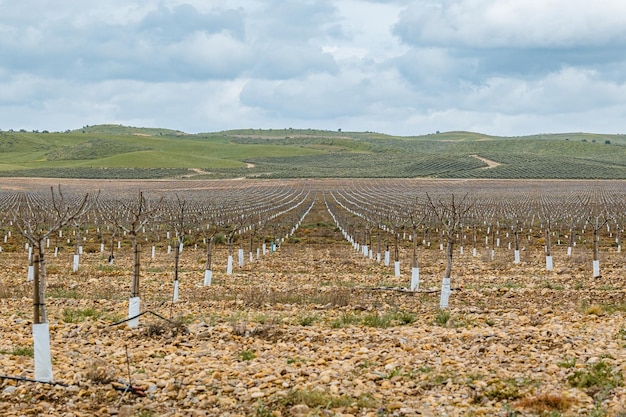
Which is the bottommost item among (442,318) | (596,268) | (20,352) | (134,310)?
(20,352)

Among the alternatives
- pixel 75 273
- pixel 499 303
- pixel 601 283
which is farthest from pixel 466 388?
pixel 75 273

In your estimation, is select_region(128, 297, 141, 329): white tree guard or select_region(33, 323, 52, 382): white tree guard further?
select_region(128, 297, 141, 329): white tree guard

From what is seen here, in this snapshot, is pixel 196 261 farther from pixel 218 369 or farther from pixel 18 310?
pixel 218 369

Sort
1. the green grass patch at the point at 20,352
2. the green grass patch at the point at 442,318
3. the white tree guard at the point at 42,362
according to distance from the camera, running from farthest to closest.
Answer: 1. the green grass patch at the point at 442,318
2. the green grass patch at the point at 20,352
3. the white tree guard at the point at 42,362

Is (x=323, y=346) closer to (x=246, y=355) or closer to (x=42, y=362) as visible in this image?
(x=246, y=355)

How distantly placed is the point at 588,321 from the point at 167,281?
640 inches

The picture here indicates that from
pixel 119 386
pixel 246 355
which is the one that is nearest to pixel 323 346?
pixel 246 355

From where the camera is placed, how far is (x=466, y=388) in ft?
38.0

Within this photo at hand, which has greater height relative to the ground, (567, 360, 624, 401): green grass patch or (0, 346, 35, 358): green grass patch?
(567, 360, 624, 401): green grass patch

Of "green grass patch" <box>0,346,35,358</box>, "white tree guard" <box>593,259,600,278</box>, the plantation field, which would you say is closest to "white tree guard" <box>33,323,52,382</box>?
the plantation field

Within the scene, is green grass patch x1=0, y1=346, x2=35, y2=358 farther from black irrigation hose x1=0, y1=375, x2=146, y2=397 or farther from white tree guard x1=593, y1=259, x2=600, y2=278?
white tree guard x1=593, y1=259, x2=600, y2=278

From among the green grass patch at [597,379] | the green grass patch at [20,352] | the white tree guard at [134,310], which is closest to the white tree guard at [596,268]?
the green grass patch at [597,379]

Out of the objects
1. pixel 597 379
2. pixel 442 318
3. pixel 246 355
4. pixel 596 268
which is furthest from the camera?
pixel 596 268

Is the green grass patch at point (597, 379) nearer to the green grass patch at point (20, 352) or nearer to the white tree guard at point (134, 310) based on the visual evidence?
the white tree guard at point (134, 310)
